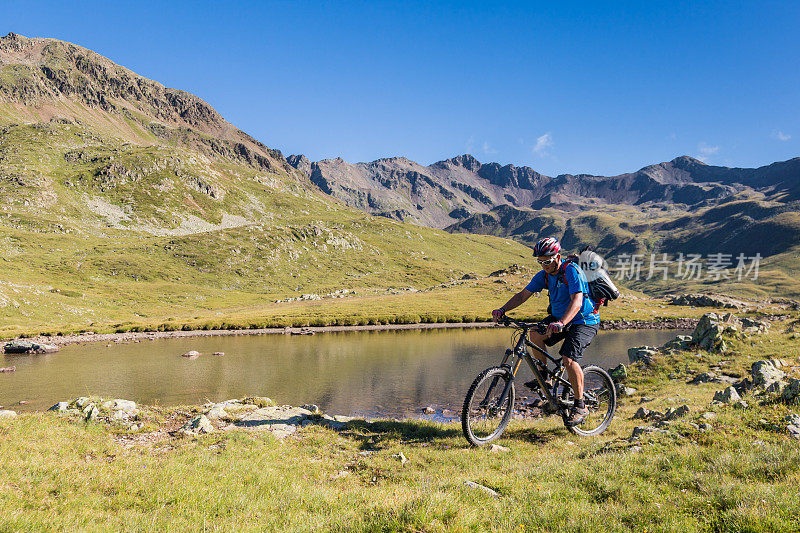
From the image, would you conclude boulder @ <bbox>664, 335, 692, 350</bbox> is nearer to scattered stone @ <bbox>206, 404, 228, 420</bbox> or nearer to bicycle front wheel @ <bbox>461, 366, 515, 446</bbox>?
bicycle front wheel @ <bbox>461, 366, 515, 446</bbox>

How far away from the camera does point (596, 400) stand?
12.2 m

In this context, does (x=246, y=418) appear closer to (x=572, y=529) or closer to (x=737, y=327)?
(x=572, y=529)

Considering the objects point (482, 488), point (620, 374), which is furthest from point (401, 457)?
point (620, 374)

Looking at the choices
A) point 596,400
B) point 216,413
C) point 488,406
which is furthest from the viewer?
point 216,413

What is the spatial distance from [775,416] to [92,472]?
16.3m

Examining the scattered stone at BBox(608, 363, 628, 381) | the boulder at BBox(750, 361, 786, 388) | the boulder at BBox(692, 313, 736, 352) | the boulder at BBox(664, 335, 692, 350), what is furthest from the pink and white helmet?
the boulder at BBox(664, 335, 692, 350)

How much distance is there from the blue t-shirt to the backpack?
5.2 inches

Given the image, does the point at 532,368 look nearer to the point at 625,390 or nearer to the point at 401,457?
the point at 401,457

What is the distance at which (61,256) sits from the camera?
137 metres

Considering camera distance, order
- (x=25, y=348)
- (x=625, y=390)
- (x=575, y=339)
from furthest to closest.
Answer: (x=25, y=348)
(x=625, y=390)
(x=575, y=339)

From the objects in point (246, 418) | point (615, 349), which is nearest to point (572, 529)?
point (246, 418)

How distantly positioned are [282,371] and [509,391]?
3317 centimetres

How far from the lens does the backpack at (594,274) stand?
10992mm

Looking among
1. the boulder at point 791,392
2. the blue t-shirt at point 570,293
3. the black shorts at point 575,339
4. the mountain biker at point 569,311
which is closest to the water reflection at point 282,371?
the mountain biker at point 569,311
